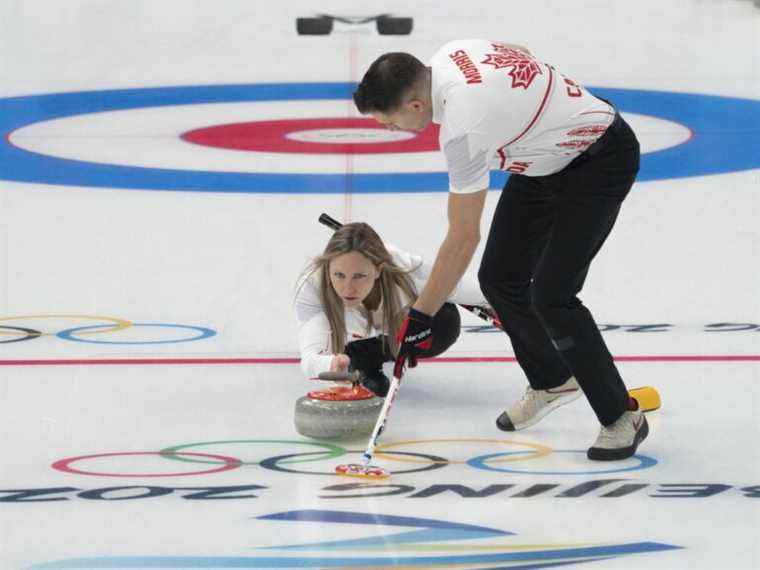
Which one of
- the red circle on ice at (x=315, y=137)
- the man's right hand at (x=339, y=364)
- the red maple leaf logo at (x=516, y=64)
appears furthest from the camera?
the red circle on ice at (x=315, y=137)

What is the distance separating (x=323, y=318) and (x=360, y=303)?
0.14 meters

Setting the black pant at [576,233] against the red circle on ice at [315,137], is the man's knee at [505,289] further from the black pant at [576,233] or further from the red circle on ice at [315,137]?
the red circle on ice at [315,137]

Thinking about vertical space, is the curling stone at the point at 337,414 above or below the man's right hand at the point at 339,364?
below

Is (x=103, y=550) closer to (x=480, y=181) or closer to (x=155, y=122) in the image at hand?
(x=480, y=181)

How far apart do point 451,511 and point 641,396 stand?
1.24m

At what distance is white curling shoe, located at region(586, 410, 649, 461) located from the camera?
4512 mm

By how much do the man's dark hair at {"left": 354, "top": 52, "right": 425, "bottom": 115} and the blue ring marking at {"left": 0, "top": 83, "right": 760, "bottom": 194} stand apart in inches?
188

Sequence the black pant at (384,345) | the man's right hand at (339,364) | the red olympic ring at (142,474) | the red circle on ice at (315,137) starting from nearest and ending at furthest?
1. the red olympic ring at (142,474)
2. the man's right hand at (339,364)
3. the black pant at (384,345)
4. the red circle on ice at (315,137)

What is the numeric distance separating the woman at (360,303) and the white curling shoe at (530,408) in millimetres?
511

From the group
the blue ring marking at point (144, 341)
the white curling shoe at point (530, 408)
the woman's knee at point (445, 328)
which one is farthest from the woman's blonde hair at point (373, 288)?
the blue ring marking at point (144, 341)

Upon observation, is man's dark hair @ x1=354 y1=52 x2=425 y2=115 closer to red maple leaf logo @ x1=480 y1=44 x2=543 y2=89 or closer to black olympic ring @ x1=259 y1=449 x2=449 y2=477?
red maple leaf logo @ x1=480 y1=44 x2=543 y2=89

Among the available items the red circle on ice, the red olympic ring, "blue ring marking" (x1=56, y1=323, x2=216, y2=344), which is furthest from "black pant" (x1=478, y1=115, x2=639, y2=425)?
the red circle on ice

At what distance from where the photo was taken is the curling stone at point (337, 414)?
4.66m

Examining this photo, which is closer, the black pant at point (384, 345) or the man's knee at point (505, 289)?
the man's knee at point (505, 289)
